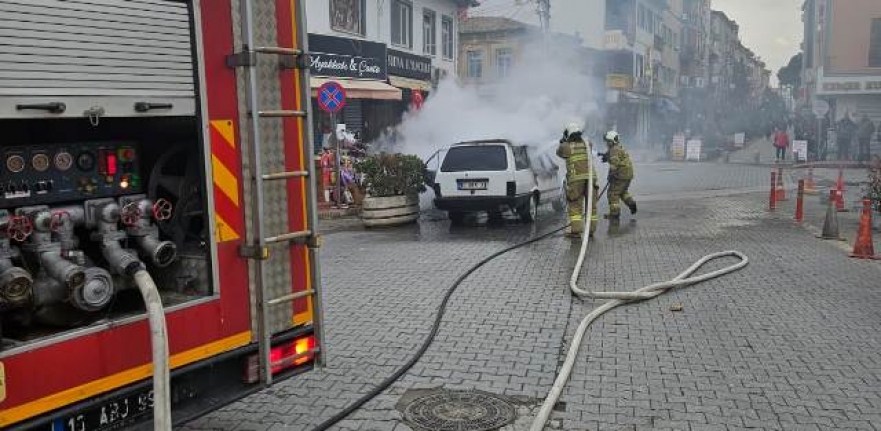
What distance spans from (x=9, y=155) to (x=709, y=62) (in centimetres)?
8956

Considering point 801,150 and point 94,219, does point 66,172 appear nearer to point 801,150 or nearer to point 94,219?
point 94,219

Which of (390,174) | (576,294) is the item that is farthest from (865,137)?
(576,294)

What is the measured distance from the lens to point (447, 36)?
88.8ft

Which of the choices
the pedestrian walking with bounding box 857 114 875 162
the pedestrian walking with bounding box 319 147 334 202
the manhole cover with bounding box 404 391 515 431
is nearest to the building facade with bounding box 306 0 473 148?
the pedestrian walking with bounding box 319 147 334 202

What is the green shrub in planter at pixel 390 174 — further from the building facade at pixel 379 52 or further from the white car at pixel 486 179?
the building facade at pixel 379 52

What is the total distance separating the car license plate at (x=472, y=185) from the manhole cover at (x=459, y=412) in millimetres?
8229

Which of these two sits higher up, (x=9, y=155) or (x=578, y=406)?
(x=9, y=155)

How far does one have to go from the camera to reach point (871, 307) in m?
7.28

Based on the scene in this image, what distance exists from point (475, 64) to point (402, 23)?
714 inches

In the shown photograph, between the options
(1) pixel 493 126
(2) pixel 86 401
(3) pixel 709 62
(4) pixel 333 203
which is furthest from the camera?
(3) pixel 709 62

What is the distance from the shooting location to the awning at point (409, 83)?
2230 cm

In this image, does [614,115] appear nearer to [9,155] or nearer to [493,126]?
[493,126]

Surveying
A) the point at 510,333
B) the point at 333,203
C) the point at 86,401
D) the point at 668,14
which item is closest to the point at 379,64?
the point at 333,203

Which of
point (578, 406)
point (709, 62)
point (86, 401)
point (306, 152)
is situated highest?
point (709, 62)
